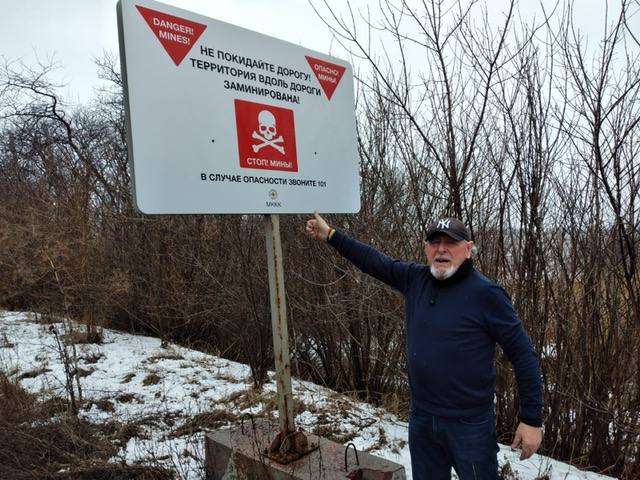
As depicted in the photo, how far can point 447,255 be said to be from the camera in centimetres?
256

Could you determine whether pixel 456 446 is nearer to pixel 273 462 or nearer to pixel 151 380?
pixel 273 462

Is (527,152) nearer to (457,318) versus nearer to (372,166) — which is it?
(372,166)

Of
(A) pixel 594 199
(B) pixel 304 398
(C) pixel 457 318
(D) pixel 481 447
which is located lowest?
(B) pixel 304 398

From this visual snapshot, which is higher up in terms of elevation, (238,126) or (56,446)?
(238,126)

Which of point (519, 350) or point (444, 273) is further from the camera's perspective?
point (444, 273)

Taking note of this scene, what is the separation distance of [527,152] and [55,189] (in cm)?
812

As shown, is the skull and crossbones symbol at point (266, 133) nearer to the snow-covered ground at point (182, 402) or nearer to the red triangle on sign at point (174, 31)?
the red triangle on sign at point (174, 31)

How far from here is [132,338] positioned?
885cm

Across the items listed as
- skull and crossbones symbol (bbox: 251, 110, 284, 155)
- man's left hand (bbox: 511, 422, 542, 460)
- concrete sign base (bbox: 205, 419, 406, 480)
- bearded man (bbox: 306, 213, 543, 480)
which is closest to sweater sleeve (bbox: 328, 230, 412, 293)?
bearded man (bbox: 306, 213, 543, 480)

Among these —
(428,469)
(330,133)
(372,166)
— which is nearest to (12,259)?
(372,166)

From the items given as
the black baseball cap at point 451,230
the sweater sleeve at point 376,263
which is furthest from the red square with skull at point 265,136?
the black baseball cap at point 451,230

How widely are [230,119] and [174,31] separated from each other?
1.73 ft

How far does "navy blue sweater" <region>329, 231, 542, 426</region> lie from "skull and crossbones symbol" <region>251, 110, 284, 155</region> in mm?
1283

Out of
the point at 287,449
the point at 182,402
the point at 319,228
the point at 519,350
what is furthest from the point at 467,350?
the point at 182,402
